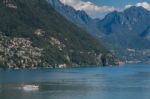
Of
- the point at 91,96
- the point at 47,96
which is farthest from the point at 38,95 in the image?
the point at 91,96

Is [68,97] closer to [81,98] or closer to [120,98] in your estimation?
[81,98]

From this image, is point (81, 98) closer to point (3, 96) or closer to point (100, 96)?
point (100, 96)

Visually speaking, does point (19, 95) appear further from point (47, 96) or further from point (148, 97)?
point (148, 97)

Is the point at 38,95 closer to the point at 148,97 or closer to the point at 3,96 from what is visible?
the point at 3,96

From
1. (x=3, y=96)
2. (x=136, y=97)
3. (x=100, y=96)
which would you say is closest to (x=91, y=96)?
(x=100, y=96)

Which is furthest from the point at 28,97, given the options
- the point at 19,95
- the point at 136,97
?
the point at 136,97

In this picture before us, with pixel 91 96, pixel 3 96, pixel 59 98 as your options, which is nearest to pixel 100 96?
pixel 91 96
